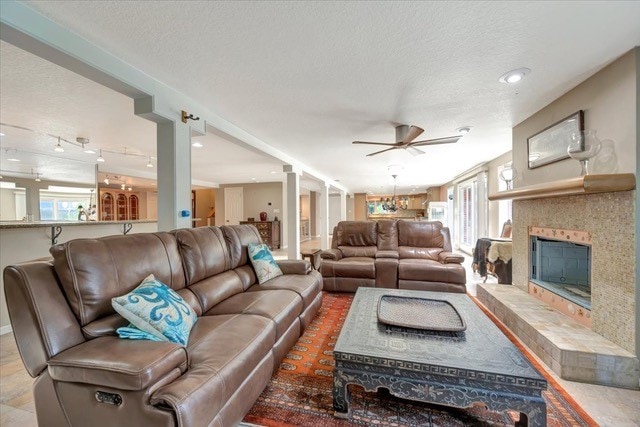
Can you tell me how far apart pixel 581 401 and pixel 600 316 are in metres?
0.74

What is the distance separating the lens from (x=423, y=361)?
4.63 ft

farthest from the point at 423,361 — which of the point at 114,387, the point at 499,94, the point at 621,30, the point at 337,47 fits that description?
the point at 499,94

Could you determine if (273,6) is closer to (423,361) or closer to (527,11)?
(527,11)

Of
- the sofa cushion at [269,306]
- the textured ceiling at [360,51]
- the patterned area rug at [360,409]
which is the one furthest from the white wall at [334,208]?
the patterned area rug at [360,409]

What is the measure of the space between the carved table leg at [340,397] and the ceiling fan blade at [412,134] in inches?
101

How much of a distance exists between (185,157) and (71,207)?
5601 mm

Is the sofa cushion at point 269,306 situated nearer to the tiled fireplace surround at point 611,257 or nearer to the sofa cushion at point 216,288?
the sofa cushion at point 216,288

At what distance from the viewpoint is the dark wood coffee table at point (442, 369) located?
1.30 m

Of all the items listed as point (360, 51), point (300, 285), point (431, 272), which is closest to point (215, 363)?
point (300, 285)

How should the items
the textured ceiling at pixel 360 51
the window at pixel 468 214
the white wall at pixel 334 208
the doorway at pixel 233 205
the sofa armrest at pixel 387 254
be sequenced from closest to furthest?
the textured ceiling at pixel 360 51, the sofa armrest at pixel 387 254, the window at pixel 468 214, the doorway at pixel 233 205, the white wall at pixel 334 208

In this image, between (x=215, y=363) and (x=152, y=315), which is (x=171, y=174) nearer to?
(x=152, y=315)

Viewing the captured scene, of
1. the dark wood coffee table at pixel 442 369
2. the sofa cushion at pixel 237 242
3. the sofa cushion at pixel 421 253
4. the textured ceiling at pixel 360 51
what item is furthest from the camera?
the sofa cushion at pixel 421 253

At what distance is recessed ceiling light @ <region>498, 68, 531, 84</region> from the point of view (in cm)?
212

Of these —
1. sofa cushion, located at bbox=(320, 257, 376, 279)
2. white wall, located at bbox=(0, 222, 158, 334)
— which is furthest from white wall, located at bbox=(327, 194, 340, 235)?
white wall, located at bbox=(0, 222, 158, 334)
